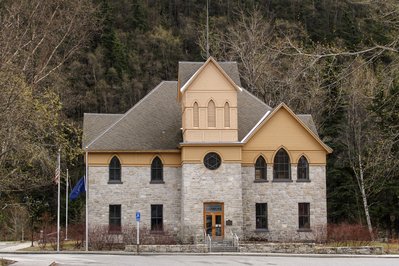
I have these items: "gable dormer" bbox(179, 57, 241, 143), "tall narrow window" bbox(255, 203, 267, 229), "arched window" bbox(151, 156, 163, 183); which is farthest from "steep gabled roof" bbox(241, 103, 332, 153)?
"arched window" bbox(151, 156, 163, 183)

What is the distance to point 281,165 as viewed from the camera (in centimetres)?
4588

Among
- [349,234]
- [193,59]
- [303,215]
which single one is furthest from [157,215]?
A: [193,59]

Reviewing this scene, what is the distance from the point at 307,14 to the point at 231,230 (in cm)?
4755

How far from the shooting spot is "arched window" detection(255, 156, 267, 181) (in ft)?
150

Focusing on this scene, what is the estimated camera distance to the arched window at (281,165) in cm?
4584

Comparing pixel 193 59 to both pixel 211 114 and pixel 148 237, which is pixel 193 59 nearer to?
pixel 211 114

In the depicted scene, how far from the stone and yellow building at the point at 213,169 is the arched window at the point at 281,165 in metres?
0.06

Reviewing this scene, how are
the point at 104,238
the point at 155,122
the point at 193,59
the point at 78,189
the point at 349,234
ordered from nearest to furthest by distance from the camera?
the point at 104,238 → the point at 349,234 → the point at 78,189 → the point at 155,122 → the point at 193,59

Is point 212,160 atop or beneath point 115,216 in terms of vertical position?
atop

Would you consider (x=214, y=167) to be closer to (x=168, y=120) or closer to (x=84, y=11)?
(x=168, y=120)

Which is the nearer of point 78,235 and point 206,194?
point 206,194

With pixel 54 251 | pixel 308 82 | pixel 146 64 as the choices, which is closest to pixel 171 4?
pixel 146 64

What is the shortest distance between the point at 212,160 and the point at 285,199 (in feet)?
17.5

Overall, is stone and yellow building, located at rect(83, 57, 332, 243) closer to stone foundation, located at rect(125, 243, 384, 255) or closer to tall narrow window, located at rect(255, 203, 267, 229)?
tall narrow window, located at rect(255, 203, 267, 229)
